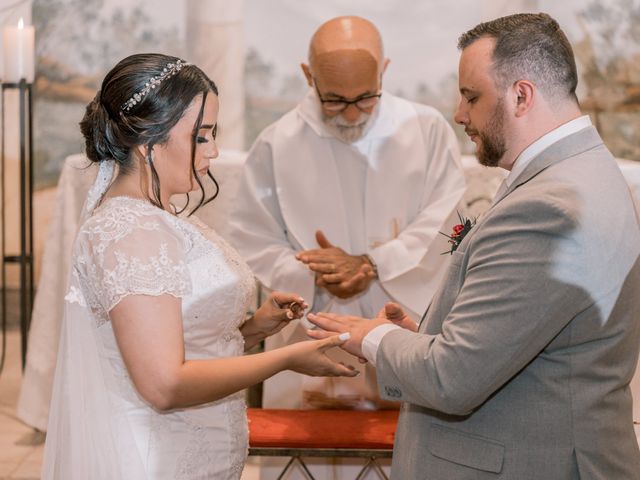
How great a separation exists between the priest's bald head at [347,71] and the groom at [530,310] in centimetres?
172

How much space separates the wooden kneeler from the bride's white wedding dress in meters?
0.90

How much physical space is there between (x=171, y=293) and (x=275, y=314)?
658 millimetres

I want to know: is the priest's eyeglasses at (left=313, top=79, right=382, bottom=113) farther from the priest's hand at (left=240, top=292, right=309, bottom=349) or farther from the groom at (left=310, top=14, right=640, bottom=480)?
the groom at (left=310, top=14, right=640, bottom=480)

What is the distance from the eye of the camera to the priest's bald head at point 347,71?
4.18m

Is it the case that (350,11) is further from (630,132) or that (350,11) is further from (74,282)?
(74,282)

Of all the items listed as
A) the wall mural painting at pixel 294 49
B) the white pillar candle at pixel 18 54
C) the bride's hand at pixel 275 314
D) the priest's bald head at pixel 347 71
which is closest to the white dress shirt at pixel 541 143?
the bride's hand at pixel 275 314

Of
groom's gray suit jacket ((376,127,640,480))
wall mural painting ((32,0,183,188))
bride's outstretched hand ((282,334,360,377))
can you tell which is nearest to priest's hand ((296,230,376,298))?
bride's outstretched hand ((282,334,360,377))

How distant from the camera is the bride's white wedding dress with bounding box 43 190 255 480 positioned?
8.11 feet

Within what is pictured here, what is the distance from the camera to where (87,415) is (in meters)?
2.58

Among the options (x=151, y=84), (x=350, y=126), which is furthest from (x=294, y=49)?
(x=151, y=84)

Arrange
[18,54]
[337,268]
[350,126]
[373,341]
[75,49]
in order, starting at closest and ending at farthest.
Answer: [373,341]
[337,268]
[350,126]
[18,54]
[75,49]

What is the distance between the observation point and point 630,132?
8352 millimetres

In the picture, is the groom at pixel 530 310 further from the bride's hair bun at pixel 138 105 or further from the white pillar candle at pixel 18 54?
the white pillar candle at pixel 18 54

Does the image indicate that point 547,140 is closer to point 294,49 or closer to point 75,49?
point 294,49
